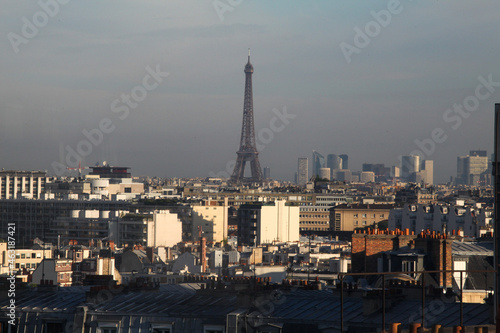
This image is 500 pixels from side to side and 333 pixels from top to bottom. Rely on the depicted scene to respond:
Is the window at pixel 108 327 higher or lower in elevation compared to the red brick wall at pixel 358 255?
lower

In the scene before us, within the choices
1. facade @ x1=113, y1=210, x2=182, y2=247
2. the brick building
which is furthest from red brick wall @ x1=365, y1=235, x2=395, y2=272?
facade @ x1=113, y1=210, x2=182, y2=247

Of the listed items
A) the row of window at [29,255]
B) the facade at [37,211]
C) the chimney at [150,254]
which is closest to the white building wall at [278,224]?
the facade at [37,211]

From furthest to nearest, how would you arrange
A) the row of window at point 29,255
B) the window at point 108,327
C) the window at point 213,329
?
1. the row of window at point 29,255
2. the window at point 108,327
3. the window at point 213,329

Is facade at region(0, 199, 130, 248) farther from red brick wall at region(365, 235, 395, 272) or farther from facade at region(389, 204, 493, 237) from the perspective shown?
red brick wall at region(365, 235, 395, 272)

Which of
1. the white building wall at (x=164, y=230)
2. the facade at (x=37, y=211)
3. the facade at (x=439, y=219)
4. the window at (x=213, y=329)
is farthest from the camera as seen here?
the facade at (x=37, y=211)

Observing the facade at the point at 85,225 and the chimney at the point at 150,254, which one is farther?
the facade at the point at 85,225

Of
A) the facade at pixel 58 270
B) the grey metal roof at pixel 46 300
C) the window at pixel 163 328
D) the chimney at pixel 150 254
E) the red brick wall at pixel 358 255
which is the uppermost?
the red brick wall at pixel 358 255

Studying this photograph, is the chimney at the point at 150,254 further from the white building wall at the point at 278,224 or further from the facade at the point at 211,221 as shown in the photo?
the facade at the point at 211,221
